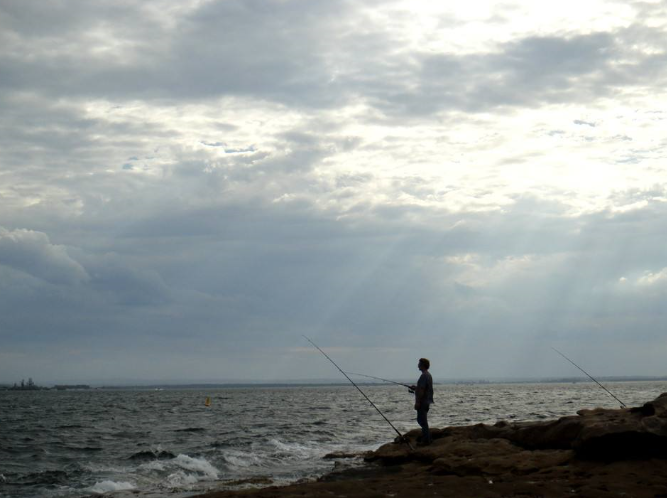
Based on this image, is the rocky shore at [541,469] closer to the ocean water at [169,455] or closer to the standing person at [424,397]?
the standing person at [424,397]

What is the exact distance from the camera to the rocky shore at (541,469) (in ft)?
28.5

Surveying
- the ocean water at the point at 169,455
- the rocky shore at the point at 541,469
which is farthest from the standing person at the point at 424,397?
the ocean water at the point at 169,455

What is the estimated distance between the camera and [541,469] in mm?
10102

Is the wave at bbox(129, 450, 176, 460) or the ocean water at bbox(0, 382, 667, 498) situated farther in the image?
the wave at bbox(129, 450, 176, 460)

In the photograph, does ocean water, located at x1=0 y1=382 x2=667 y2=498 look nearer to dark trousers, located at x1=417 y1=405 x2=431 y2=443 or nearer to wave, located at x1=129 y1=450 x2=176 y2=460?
wave, located at x1=129 y1=450 x2=176 y2=460

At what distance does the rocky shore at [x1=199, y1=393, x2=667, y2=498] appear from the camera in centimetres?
A: 868

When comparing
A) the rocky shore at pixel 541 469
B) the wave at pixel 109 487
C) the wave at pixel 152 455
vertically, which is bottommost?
the wave at pixel 152 455

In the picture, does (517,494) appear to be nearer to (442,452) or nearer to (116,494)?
(442,452)

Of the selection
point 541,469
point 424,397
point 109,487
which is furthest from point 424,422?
point 109,487

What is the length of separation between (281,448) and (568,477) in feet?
43.0

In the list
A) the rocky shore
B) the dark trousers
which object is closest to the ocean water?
the dark trousers

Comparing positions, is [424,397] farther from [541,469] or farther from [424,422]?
[541,469]

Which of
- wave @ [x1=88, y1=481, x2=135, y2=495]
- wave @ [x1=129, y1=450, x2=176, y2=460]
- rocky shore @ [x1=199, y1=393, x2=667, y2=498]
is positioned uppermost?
rocky shore @ [x1=199, y1=393, x2=667, y2=498]

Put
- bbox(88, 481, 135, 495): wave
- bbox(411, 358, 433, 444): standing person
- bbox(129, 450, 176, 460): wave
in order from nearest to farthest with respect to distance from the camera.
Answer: bbox(411, 358, 433, 444): standing person
bbox(88, 481, 135, 495): wave
bbox(129, 450, 176, 460): wave
